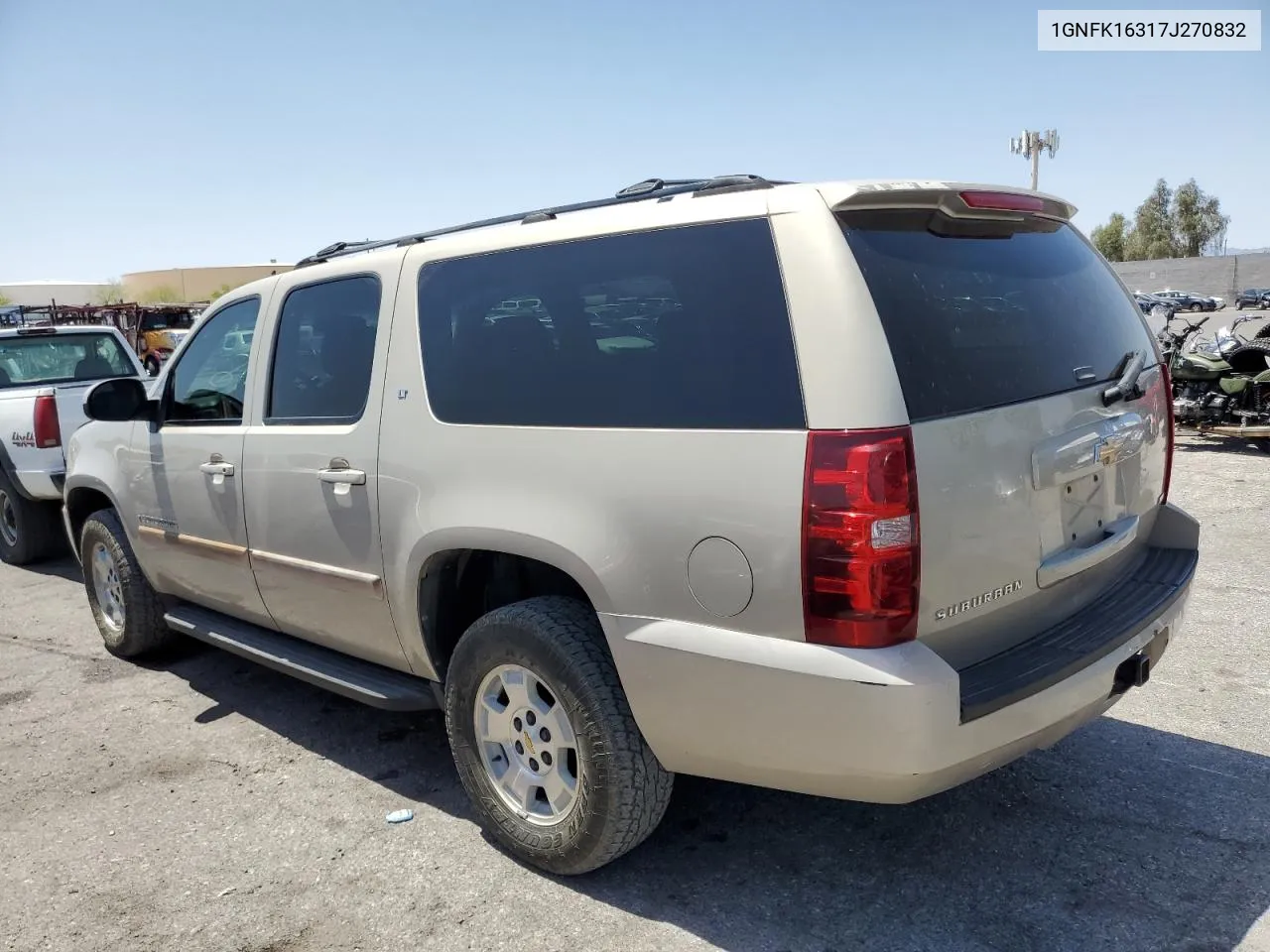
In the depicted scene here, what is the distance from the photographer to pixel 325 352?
3.77 m

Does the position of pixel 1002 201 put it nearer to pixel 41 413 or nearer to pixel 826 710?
pixel 826 710

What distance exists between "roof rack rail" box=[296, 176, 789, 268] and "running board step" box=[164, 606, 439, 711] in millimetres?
1601

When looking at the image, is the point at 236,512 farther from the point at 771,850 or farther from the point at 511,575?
the point at 771,850

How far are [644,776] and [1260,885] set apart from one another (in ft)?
5.93

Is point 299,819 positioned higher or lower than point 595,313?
lower

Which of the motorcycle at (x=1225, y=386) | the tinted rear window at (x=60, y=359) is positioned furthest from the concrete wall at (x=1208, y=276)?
the tinted rear window at (x=60, y=359)

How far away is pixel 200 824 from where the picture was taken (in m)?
3.53

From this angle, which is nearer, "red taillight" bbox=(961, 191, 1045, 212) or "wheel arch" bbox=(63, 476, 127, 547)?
"red taillight" bbox=(961, 191, 1045, 212)

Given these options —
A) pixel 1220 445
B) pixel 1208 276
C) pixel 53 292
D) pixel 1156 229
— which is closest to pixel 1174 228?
pixel 1156 229

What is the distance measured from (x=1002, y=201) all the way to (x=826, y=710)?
1.52 meters

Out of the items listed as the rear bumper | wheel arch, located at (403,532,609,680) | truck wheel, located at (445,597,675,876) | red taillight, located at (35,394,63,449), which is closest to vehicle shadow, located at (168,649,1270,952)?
truck wheel, located at (445,597,675,876)

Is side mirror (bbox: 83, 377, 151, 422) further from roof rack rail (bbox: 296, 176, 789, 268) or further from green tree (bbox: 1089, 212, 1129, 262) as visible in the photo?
green tree (bbox: 1089, 212, 1129, 262)

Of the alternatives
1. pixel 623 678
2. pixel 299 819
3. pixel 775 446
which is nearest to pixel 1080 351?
pixel 775 446

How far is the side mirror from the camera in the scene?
4449 mm
